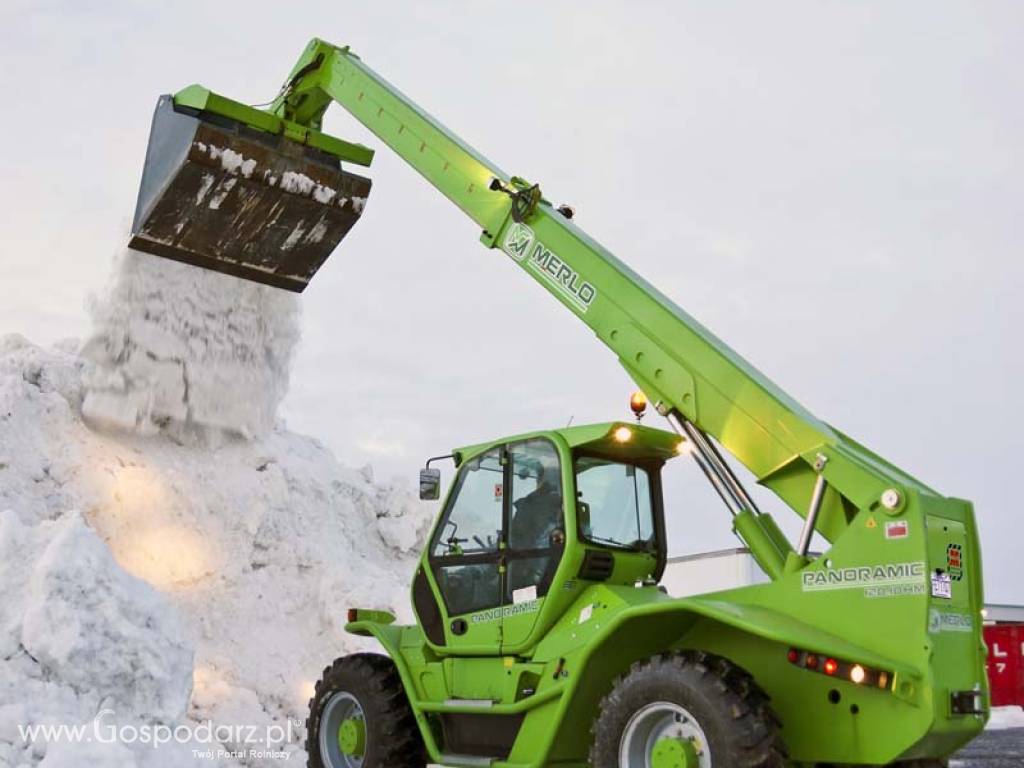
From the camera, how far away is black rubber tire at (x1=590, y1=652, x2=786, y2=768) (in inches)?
191

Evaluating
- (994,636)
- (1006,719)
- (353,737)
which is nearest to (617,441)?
(353,737)

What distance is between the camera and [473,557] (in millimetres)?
6781

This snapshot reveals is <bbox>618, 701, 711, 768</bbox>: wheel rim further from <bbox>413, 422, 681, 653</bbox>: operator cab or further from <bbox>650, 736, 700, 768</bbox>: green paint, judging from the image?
<bbox>413, 422, 681, 653</bbox>: operator cab

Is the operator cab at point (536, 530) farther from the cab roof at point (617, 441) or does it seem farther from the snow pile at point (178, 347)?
the snow pile at point (178, 347)

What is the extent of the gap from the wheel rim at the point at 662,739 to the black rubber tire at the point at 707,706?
0.03 m

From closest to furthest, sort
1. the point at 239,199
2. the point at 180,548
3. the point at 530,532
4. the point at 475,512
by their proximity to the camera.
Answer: the point at 530,532 → the point at 475,512 → the point at 239,199 → the point at 180,548

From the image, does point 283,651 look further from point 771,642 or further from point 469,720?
point 771,642

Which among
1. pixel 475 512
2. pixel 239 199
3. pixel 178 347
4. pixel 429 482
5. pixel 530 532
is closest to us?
pixel 429 482

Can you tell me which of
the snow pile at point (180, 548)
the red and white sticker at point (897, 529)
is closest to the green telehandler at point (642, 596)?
the red and white sticker at point (897, 529)

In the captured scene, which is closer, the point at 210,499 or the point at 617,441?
the point at 617,441

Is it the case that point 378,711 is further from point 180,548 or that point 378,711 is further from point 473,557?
point 180,548

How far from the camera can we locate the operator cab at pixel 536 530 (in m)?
6.33

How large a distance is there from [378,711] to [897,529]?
343 centimetres

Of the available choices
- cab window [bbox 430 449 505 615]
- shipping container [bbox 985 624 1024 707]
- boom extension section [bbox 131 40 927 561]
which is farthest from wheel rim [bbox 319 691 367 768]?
shipping container [bbox 985 624 1024 707]
